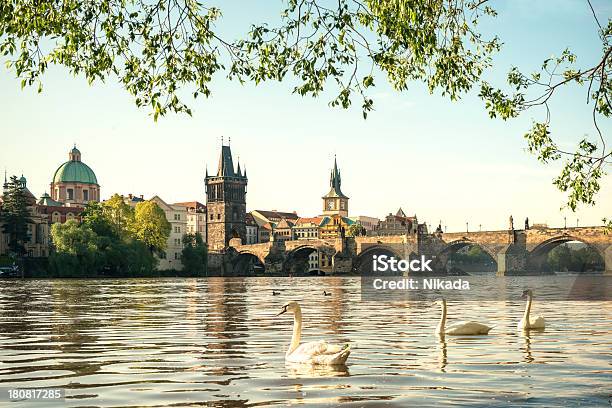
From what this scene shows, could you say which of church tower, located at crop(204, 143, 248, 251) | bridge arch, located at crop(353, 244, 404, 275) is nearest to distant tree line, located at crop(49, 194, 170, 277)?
bridge arch, located at crop(353, 244, 404, 275)

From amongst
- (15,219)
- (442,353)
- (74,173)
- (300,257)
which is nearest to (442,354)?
(442,353)

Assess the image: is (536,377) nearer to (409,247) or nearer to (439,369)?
(439,369)

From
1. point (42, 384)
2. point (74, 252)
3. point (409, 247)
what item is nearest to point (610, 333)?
point (42, 384)

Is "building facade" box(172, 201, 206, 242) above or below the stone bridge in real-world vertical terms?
above

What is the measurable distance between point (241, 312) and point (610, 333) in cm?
1401

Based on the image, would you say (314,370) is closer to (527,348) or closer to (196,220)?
(527,348)

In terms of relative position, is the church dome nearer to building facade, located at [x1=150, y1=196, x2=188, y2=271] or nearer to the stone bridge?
building facade, located at [x1=150, y1=196, x2=188, y2=271]

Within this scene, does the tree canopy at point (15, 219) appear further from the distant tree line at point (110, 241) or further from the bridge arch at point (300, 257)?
the bridge arch at point (300, 257)

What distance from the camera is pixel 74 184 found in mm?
177875

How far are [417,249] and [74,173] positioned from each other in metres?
81.5

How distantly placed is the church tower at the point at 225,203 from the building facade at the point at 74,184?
2312cm

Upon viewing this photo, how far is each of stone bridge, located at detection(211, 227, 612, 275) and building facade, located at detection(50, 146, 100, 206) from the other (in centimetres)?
3700

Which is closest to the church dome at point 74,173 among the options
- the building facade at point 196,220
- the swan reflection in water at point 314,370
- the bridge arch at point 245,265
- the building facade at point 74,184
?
the building facade at point 74,184

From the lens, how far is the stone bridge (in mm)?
106375
